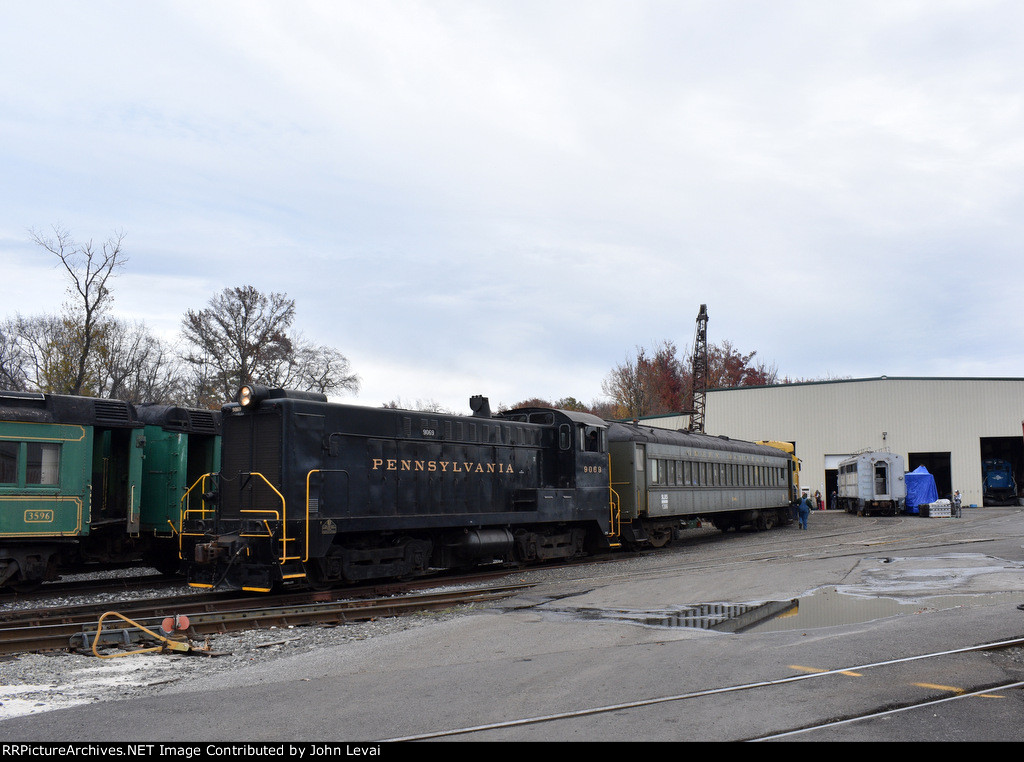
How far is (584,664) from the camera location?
7844 mm

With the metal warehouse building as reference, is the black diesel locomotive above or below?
below

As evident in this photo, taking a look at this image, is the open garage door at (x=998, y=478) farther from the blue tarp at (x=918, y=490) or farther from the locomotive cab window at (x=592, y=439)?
the locomotive cab window at (x=592, y=439)

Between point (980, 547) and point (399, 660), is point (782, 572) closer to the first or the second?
point (980, 547)

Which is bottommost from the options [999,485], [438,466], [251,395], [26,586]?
[26,586]

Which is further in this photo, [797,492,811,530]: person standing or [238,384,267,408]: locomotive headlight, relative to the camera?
[797,492,811,530]: person standing

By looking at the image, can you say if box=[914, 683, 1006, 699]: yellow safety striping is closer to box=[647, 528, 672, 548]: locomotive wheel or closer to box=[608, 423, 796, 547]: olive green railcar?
box=[608, 423, 796, 547]: olive green railcar

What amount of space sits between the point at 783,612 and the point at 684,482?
12761 millimetres

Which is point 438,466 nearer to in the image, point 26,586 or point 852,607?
point 852,607

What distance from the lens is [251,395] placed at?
1288 cm

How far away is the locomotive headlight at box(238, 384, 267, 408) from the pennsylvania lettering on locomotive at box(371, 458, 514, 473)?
2.26 metres

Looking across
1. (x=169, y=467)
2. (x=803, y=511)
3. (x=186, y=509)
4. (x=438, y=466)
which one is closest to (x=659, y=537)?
(x=438, y=466)

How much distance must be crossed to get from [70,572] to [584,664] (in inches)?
521

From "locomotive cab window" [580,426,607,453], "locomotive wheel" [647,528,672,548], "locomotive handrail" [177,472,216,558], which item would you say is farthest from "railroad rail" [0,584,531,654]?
"locomotive wheel" [647,528,672,548]

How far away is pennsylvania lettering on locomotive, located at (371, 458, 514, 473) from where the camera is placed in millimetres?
14029
